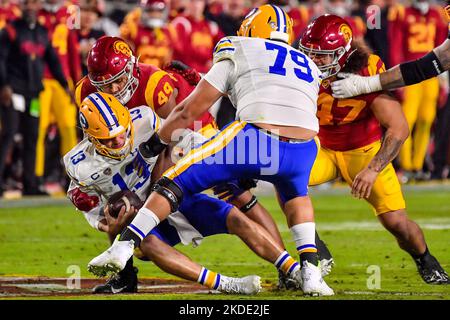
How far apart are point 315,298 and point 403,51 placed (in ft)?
26.6

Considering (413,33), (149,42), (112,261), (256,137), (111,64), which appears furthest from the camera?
(413,33)

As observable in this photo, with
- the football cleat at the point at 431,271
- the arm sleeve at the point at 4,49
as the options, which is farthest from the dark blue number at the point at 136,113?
the arm sleeve at the point at 4,49

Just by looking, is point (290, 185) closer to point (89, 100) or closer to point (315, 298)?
point (315, 298)

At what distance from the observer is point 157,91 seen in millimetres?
6500

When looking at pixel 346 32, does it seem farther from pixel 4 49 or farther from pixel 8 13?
pixel 8 13

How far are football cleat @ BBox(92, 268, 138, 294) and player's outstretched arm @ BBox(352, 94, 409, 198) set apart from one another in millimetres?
1316

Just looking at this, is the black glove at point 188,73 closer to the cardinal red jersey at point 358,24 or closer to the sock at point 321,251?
the sock at point 321,251

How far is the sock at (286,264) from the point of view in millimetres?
5887

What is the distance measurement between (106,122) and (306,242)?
120 centimetres

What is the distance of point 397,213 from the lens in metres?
6.58

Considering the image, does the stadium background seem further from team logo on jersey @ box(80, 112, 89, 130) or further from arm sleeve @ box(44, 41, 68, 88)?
team logo on jersey @ box(80, 112, 89, 130)

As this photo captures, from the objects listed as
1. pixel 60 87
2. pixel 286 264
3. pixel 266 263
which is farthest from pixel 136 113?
pixel 60 87

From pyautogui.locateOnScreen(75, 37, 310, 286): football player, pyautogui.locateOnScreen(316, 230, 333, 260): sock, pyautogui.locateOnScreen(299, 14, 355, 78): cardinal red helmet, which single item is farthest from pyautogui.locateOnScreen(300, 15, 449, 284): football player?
pyautogui.locateOnScreen(75, 37, 310, 286): football player

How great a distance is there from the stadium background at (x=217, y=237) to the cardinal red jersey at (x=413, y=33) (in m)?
0.02
